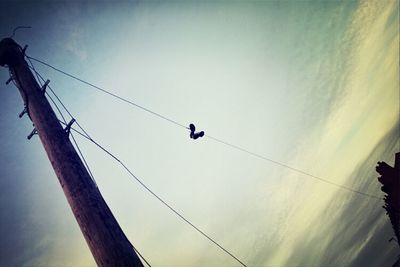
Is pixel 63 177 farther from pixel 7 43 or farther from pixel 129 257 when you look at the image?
pixel 7 43

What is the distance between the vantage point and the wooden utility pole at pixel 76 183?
135 inches

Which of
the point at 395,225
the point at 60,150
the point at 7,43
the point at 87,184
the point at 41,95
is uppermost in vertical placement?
the point at 7,43

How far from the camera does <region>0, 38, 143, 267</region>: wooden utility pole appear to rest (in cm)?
343

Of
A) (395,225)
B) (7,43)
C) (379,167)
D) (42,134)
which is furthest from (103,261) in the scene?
(395,225)

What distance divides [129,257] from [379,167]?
1030 inches

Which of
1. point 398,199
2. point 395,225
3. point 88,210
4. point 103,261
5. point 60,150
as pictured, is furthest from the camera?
point 395,225

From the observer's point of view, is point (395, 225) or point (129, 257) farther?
point (395, 225)

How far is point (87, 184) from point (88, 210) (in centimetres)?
52

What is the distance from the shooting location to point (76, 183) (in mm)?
4195

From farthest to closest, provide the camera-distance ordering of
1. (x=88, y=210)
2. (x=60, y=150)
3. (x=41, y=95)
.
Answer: (x=41, y=95), (x=60, y=150), (x=88, y=210)

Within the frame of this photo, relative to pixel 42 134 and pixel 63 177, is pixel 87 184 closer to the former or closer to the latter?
pixel 63 177

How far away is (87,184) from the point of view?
4223 millimetres

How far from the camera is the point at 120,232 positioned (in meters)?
3.69

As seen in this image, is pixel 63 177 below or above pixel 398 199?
above
